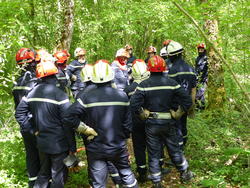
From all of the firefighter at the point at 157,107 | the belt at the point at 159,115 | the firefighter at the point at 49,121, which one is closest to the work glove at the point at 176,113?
the firefighter at the point at 157,107

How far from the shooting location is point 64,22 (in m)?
8.52

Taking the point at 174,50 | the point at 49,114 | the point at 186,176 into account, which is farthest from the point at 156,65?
the point at 186,176

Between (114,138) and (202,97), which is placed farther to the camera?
(202,97)

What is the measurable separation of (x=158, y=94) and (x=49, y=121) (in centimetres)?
197

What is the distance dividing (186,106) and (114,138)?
1687 millimetres

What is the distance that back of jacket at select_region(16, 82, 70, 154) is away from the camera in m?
4.05

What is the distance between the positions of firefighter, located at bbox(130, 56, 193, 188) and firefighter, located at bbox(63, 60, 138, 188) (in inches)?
35.2

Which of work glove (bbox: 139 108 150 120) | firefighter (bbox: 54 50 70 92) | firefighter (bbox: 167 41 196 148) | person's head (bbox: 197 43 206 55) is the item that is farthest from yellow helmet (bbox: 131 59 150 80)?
person's head (bbox: 197 43 206 55)

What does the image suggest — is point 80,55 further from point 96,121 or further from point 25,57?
point 96,121

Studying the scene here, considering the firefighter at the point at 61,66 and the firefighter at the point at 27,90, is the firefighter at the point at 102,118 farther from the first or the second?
the firefighter at the point at 61,66

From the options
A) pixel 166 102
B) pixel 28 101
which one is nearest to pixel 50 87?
pixel 28 101

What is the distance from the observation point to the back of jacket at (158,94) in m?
4.76

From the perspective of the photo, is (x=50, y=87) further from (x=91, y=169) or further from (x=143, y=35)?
A: (x=143, y=35)

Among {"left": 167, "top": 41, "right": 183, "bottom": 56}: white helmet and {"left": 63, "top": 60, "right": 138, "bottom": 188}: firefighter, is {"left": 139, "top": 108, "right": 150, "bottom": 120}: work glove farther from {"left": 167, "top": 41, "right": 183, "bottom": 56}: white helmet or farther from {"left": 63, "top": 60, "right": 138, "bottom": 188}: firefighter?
{"left": 167, "top": 41, "right": 183, "bottom": 56}: white helmet
